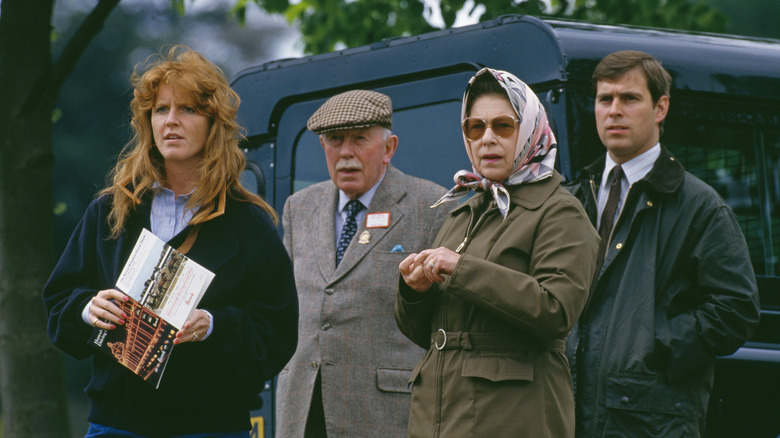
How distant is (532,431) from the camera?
2.65 m

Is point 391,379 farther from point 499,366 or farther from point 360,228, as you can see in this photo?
point 499,366

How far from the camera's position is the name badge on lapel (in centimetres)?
393

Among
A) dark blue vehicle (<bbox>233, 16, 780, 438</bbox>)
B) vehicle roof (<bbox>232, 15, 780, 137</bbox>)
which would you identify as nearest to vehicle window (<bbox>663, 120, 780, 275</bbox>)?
dark blue vehicle (<bbox>233, 16, 780, 438</bbox>)

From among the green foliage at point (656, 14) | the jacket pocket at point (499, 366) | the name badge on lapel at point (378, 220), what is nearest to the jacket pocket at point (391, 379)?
the name badge on lapel at point (378, 220)

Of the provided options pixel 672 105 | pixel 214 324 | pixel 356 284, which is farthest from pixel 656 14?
pixel 214 324

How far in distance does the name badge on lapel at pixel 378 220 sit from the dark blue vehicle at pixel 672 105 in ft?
1.41

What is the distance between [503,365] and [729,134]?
1.97 meters

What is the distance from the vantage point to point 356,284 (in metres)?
3.88

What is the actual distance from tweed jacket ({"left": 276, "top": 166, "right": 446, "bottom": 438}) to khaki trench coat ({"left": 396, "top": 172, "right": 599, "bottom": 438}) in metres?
0.93

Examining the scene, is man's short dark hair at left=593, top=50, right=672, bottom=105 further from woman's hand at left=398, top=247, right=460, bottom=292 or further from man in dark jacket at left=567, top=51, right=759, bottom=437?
woman's hand at left=398, top=247, right=460, bottom=292

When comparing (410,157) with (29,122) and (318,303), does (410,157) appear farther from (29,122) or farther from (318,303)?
(29,122)

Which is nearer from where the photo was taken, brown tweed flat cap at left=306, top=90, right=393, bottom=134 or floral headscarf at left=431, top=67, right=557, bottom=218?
floral headscarf at left=431, top=67, right=557, bottom=218

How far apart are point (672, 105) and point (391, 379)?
158cm

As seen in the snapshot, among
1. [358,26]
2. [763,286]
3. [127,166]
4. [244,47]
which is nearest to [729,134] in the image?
[763,286]
